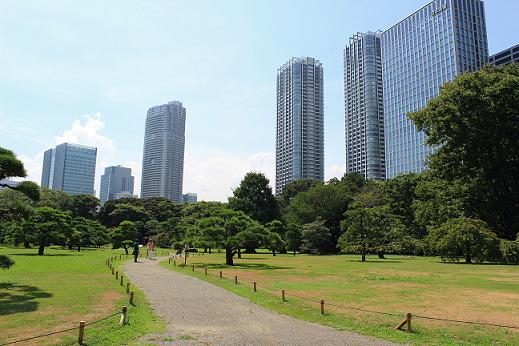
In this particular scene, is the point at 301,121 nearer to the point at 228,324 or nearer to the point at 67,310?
the point at 67,310

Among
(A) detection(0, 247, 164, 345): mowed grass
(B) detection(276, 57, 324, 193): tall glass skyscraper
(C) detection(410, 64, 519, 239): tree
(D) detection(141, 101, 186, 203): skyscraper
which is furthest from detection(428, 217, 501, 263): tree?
(D) detection(141, 101, 186, 203): skyscraper

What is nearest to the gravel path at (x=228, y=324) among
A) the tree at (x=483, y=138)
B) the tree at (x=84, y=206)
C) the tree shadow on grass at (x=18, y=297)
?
the tree shadow on grass at (x=18, y=297)

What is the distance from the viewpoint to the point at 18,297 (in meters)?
13.5

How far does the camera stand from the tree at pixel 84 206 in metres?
84.8

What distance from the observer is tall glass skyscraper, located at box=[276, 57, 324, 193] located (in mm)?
120000

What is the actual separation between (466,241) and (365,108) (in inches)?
3331

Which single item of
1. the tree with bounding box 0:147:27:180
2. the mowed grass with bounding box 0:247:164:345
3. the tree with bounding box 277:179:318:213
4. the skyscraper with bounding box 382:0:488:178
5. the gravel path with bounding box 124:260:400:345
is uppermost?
the skyscraper with bounding box 382:0:488:178

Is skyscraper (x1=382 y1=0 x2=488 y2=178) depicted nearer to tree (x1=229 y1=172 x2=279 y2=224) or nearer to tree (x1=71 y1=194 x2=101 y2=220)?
tree (x1=229 y1=172 x2=279 y2=224)

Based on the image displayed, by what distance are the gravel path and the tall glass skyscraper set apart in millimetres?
105498

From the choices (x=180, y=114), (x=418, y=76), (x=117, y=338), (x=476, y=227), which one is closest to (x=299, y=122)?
(x=418, y=76)

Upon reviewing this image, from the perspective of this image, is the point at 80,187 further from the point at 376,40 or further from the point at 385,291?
the point at 385,291

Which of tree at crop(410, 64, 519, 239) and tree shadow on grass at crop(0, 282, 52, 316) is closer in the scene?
tree shadow on grass at crop(0, 282, 52, 316)

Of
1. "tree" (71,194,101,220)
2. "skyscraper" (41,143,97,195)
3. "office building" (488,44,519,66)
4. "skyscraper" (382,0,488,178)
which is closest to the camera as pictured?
"tree" (71,194,101,220)

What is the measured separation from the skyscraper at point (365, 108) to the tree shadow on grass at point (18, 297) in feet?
341
